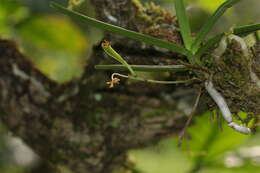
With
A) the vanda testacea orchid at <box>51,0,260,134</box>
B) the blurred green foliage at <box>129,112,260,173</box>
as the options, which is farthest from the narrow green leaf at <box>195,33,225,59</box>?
the blurred green foliage at <box>129,112,260,173</box>

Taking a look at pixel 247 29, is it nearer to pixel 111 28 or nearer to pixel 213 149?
pixel 111 28

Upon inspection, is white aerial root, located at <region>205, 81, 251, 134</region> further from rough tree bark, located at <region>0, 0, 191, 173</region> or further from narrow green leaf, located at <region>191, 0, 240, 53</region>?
rough tree bark, located at <region>0, 0, 191, 173</region>

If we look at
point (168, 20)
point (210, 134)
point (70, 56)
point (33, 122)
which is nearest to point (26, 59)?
point (33, 122)

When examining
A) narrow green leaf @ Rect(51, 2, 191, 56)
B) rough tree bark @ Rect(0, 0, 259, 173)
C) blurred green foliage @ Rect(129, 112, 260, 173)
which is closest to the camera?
narrow green leaf @ Rect(51, 2, 191, 56)

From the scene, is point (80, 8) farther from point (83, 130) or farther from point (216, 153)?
point (216, 153)

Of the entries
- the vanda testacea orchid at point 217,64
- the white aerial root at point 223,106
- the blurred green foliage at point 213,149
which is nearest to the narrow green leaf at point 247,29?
the vanda testacea orchid at point 217,64

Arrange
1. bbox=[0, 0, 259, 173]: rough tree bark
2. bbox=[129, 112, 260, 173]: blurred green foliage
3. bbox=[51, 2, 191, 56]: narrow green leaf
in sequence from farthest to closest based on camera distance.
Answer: bbox=[129, 112, 260, 173]: blurred green foliage
bbox=[0, 0, 259, 173]: rough tree bark
bbox=[51, 2, 191, 56]: narrow green leaf
